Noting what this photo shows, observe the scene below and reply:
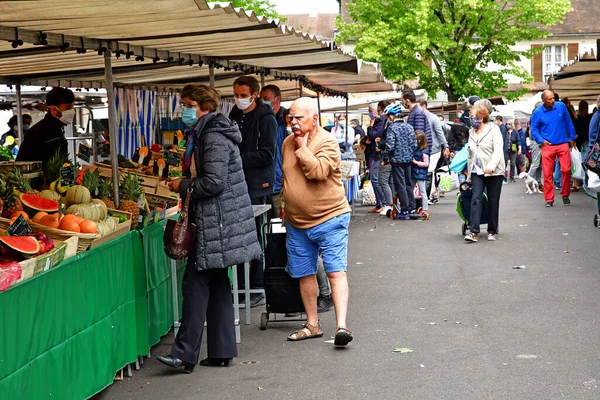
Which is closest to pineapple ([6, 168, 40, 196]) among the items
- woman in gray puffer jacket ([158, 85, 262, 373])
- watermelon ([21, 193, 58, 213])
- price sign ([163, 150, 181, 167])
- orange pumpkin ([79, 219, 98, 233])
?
watermelon ([21, 193, 58, 213])

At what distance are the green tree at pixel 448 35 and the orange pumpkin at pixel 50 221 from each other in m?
39.3

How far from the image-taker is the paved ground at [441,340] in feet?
21.4

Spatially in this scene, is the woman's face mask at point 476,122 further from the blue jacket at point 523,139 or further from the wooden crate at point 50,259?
the blue jacket at point 523,139

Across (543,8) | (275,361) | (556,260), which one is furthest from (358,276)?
(543,8)

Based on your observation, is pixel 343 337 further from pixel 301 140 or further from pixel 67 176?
pixel 67 176

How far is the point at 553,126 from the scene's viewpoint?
17.8 metres

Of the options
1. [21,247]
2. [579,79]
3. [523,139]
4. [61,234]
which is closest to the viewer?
[21,247]

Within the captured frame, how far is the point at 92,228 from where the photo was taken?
6.40m

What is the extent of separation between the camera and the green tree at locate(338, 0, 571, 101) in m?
45.6

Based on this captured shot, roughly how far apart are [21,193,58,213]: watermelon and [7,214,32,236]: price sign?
897mm

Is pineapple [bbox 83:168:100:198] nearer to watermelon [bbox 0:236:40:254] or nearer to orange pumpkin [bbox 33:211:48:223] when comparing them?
orange pumpkin [bbox 33:211:48:223]

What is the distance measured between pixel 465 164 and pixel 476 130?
1523 millimetres

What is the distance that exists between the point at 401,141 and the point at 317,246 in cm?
892

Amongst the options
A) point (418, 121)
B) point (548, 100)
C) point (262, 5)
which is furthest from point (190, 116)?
point (262, 5)
